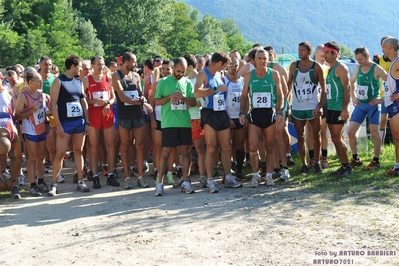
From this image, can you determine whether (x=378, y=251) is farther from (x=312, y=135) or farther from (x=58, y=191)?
(x=58, y=191)

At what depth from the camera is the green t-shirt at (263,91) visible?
7809mm

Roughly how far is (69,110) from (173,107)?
66.0 inches

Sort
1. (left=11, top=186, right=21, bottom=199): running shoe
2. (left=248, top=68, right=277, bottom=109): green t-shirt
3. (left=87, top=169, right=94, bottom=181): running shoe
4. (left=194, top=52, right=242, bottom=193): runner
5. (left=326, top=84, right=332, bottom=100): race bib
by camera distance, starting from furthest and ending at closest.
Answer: (left=87, top=169, right=94, bottom=181): running shoe
(left=326, top=84, right=332, bottom=100): race bib
(left=11, top=186, right=21, bottom=199): running shoe
(left=248, top=68, right=277, bottom=109): green t-shirt
(left=194, top=52, right=242, bottom=193): runner

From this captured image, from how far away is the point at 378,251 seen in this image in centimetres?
473

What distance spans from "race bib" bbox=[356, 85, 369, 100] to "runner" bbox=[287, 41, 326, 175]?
2.75 ft

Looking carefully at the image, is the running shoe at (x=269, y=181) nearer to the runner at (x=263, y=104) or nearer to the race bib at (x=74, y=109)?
the runner at (x=263, y=104)

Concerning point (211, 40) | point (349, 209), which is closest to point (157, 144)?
point (349, 209)

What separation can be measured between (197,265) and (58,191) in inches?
178

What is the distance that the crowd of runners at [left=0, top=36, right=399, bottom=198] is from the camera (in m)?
7.76

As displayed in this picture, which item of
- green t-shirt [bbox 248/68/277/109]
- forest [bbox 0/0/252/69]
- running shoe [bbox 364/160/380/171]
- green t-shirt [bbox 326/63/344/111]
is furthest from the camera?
forest [bbox 0/0/252/69]

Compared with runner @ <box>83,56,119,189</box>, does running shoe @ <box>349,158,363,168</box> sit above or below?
below

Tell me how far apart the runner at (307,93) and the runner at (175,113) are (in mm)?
1947

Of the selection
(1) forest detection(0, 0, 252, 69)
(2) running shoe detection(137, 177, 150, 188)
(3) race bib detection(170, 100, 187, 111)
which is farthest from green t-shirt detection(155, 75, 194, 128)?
(1) forest detection(0, 0, 252, 69)

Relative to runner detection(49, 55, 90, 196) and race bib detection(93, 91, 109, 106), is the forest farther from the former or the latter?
runner detection(49, 55, 90, 196)
